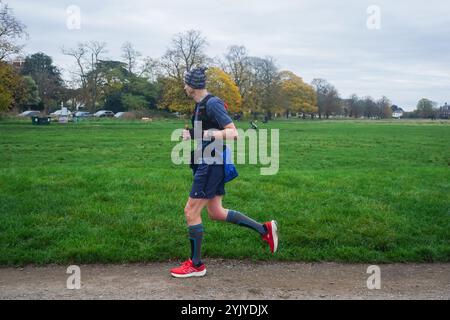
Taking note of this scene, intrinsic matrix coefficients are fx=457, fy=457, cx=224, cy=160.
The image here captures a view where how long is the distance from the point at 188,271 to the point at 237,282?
23.4 inches

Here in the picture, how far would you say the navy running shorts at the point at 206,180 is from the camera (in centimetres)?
526

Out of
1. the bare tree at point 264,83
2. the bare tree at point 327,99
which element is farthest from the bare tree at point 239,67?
the bare tree at point 327,99

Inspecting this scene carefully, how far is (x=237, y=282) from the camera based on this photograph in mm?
5188

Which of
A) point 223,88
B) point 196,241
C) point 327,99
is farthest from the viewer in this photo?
point 327,99

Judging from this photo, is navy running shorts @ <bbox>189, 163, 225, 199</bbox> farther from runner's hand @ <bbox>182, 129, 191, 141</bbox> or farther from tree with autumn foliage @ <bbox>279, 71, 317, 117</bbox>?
tree with autumn foliage @ <bbox>279, 71, 317, 117</bbox>

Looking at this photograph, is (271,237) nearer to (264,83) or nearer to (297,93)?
(264,83)

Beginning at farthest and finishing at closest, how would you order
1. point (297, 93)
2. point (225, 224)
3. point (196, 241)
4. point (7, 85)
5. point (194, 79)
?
point (297, 93), point (7, 85), point (225, 224), point (196, 241), point (194, 79)

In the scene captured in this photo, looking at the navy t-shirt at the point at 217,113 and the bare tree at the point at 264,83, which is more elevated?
the bare tree at the point at 264,83

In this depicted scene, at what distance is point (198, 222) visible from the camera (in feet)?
18.1

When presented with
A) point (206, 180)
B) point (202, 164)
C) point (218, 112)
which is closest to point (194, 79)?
point (218, 112)

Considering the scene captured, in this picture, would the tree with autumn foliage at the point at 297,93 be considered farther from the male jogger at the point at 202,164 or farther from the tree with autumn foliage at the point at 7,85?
the male jogger at the point at 202,164

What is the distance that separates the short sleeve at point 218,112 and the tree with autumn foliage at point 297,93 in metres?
101
